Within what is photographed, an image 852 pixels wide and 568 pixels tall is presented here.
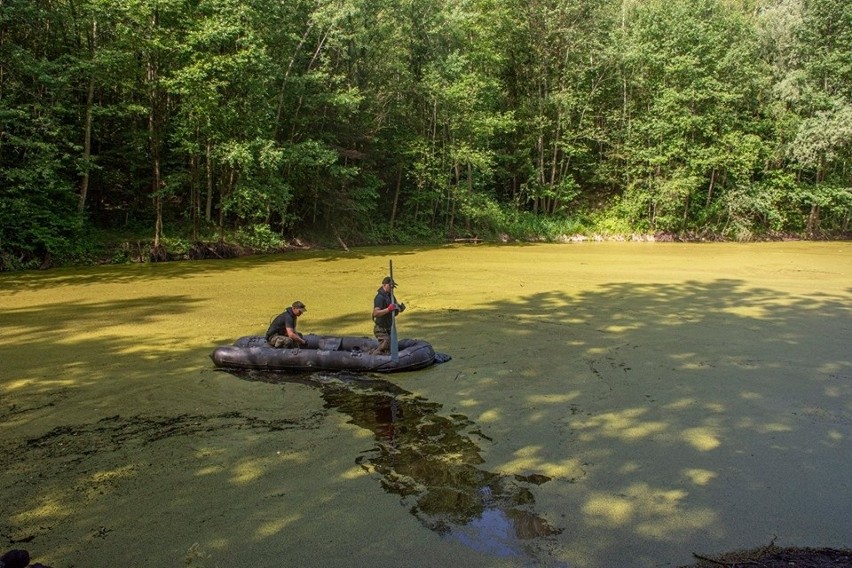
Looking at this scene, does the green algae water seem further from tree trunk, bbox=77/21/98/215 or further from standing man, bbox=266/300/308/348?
tree trunk, bbox=77/21/98/215

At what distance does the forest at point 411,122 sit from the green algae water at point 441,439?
23.7 ft

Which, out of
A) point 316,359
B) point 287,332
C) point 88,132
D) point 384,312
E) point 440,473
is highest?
point 88,132

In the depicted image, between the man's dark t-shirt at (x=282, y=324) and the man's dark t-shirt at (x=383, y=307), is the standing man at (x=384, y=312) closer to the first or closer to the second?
the man's dark t-shirt at (x=383, y=307)

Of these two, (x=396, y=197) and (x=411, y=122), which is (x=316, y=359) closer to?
(x=396, y=197)

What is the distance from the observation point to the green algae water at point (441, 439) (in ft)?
12.2

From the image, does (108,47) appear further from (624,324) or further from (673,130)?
(673,130)

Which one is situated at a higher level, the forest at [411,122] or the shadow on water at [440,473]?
the forest at [411,122]

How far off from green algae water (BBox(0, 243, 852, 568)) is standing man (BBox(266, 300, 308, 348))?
0.63 metres

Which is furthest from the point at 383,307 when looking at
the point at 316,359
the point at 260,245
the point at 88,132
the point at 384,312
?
the point at 88,132

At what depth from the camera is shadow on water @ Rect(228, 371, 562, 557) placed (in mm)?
3787

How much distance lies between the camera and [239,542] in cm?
366

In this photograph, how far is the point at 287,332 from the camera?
7402 mm

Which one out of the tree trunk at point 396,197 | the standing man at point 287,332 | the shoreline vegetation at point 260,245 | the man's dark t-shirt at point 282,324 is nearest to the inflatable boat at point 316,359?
the standing man at point 287,332

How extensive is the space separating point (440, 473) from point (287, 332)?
11.4 feet
